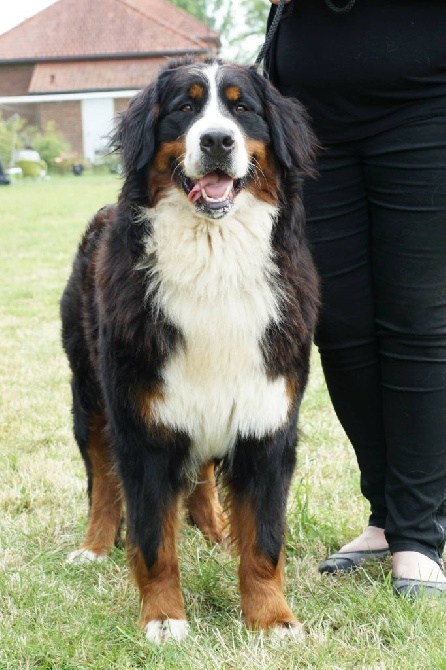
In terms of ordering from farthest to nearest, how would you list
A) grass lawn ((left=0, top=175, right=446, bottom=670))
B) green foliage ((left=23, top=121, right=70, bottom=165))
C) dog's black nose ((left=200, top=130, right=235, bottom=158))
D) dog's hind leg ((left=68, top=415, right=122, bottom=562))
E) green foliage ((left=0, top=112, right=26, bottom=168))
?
green foliage ((left=23, top=121, right=70, bottom=165)), green foliage ((left=0, top=112, right=26, bottom=168)), dog's hind leg ((left=68, top=415, right=122, bottom=562)), dog's black nose ((left=200, top=130, right=235, bottom=158)), grass lawn ((left=0, top=175, right=446, bottom=670))

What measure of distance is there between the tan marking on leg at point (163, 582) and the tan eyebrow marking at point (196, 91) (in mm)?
1298

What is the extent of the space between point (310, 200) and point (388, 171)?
1.03 feet

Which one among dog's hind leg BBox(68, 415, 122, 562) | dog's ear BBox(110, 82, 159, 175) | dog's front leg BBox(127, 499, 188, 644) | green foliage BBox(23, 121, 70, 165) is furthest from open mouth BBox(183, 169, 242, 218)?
green foliage BBox(23, 121, 70, 165)

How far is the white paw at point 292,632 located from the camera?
9.31 ft

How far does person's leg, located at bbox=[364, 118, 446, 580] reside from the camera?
3.02m

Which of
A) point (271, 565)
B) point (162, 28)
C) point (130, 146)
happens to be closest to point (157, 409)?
point (271, 565)

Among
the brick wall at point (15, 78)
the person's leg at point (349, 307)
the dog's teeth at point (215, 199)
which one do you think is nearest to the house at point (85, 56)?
the brick wall at point (15, 78)

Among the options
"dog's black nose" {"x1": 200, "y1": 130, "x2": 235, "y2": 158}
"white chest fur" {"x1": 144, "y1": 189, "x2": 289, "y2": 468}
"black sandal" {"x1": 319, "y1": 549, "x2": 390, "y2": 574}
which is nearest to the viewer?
"dog's black nose" {"x1": 200, "y1": 130, "x2": 235, "y2": 158}

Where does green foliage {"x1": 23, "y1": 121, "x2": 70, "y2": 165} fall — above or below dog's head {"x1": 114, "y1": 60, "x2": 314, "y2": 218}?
below

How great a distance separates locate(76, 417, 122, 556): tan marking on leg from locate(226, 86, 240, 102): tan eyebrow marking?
4.75 feet

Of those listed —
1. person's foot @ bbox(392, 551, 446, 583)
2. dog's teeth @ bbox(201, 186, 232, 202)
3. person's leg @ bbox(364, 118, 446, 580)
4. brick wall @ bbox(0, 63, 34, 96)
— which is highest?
dog's teeth @ bbox(201, 186, 232, 202)

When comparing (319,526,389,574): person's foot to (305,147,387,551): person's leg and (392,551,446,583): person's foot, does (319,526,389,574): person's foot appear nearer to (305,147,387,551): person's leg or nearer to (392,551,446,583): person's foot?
(305,147,387,551): person's leg

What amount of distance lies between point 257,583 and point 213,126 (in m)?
1.44

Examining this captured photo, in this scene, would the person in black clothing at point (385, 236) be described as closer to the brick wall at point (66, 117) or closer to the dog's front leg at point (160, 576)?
the dog's front leg at point (160, 576)
